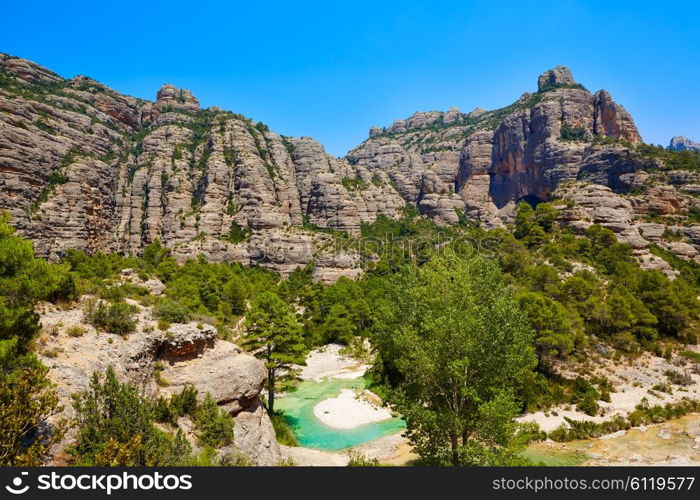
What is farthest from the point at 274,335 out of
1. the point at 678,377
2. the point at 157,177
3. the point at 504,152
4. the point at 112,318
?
the point at 504,152

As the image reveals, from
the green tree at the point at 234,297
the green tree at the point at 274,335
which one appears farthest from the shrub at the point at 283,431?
→ the green tree at the point at 234,297

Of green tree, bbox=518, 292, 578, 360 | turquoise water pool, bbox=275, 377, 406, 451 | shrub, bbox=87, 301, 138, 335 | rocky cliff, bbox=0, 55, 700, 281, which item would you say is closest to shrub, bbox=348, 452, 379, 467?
turquoise water pool, bbox=275, 377, 406, 451

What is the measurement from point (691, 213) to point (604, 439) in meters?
→ 67.3

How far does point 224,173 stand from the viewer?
103 m

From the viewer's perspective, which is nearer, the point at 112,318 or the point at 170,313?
the point at 112,318

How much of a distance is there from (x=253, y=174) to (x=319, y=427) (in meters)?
88.7

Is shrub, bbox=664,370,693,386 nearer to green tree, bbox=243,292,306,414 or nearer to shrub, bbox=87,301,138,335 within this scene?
green tree, bbox=243,292,306,414

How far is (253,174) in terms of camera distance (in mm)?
104562

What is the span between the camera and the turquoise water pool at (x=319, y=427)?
26.9 metres

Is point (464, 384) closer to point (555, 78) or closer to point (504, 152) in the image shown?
point (504, 152)

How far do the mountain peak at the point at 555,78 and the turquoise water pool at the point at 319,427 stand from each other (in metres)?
140

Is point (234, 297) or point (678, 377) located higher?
point (234, 297)

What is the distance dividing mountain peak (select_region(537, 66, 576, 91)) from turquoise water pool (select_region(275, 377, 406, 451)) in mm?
140113

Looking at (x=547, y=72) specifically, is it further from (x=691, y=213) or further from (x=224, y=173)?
(x=224, y=173)
